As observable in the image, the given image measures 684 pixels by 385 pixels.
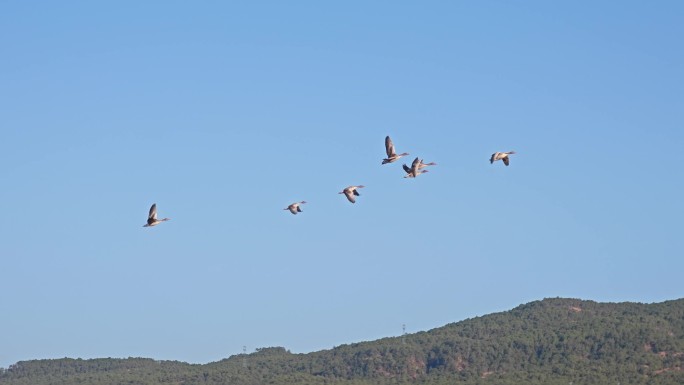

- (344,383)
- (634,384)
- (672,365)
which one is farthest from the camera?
(344,383)

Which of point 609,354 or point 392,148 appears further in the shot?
point 609,354

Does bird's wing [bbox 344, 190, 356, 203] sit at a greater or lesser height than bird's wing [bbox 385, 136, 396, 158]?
lesser

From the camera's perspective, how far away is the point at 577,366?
193m

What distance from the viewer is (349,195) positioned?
7119 centimetres

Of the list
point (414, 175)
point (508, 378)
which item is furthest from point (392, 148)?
point (508, 378)

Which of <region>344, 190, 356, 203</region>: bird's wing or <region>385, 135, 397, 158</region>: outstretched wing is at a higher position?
<region>385, 135, 397, 158</region>: outstretched wing

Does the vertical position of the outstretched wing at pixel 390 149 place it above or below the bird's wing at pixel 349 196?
above

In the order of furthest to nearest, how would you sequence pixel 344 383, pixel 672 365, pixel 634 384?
pixel 344 383, pixel 672 365, pixel 634 384

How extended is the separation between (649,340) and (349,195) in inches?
5329

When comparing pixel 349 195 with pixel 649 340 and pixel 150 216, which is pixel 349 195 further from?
pixel 649 340

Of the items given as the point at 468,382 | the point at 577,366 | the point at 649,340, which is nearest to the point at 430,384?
the point at 468,382

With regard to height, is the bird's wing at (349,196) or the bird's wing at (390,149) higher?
the bird's wing at (390,149)

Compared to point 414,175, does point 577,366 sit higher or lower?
higher

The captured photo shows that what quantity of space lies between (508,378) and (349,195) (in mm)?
121014
